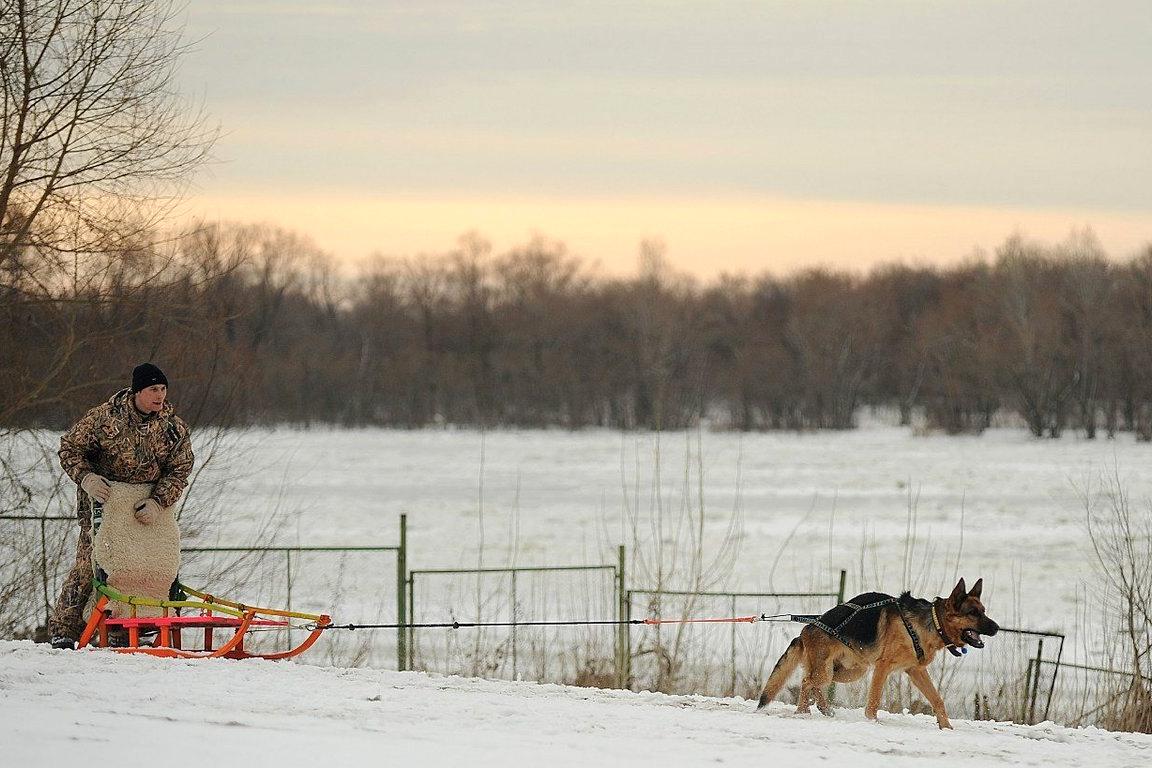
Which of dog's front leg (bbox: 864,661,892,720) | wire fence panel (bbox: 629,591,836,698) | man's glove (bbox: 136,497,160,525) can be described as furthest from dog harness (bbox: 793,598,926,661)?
man's glove (bbox: 136,497,160,525)

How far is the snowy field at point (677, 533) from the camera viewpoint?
14.9 meters

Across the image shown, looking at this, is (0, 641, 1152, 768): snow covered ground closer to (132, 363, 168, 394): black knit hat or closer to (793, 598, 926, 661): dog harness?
(793, 598, 926, 661): dog harness

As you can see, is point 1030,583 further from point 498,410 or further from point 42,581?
point 498,410

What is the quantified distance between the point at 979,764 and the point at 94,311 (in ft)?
39.5

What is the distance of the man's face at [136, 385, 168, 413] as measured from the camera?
9219mm

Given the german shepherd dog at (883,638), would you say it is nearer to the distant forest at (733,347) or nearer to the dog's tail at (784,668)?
the dog's tail at (784,668)

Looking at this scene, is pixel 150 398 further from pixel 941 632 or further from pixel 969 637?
pixel 969 637

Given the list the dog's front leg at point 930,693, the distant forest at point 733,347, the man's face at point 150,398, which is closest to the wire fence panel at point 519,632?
the man's face at point 150,398

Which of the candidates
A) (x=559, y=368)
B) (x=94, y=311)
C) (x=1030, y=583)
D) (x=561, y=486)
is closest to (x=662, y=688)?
(x=94, y=311)

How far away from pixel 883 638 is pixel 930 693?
0.43 metres

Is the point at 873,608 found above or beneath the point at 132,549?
beneath

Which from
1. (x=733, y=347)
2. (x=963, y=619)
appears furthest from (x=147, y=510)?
(x=733, y=347)

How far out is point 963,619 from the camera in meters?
8.26

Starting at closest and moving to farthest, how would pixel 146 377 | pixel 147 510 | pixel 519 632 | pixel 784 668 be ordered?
pixel 784 668 < pixel 146 377 < pixel 147 510 < pixel 519 632
